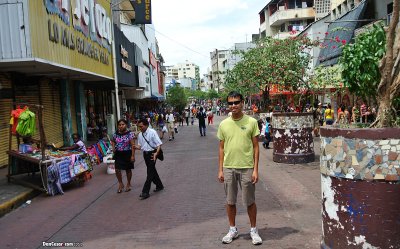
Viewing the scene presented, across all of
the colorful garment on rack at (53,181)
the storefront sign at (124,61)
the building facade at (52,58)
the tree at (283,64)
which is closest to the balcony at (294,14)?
the storefront sign at (124,61)

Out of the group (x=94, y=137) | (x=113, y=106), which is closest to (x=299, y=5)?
(x=113, y=106)

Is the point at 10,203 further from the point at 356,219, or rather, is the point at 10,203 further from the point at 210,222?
the point at 356,219

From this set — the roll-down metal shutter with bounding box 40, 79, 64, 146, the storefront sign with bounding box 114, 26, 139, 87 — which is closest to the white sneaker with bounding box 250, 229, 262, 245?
the roll-down metal shutter with bounding box 40, 79, 64, 146

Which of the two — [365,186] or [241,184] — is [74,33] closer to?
[241,184]

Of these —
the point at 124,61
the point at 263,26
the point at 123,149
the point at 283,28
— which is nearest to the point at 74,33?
the point at 123,149

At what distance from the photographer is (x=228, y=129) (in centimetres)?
513

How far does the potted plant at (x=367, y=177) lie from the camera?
380 cm

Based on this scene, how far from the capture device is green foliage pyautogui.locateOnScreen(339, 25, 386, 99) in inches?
195

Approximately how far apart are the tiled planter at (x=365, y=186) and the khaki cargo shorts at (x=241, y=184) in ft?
3.76

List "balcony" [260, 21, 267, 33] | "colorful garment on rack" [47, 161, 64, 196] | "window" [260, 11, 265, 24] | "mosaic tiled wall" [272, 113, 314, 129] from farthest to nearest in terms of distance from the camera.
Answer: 1. "window" [260, 11, 265, 24]
2. "balcony" [260, 21, 267, 33]
3. "mosaic tiled wall" [272, 113, 314, 129]
4. "colorful garment on rack" [47, 161, 64, 196]

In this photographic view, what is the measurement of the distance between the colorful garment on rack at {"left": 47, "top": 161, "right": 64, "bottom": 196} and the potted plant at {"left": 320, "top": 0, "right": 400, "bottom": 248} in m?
6.33

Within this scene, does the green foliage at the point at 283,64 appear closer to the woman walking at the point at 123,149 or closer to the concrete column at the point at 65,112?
the woman walking at the point at 123,149

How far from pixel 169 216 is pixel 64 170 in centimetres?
364

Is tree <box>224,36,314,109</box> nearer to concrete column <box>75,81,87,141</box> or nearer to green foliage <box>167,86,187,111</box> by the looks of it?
concrete column <box>75,81,87,141</box>
